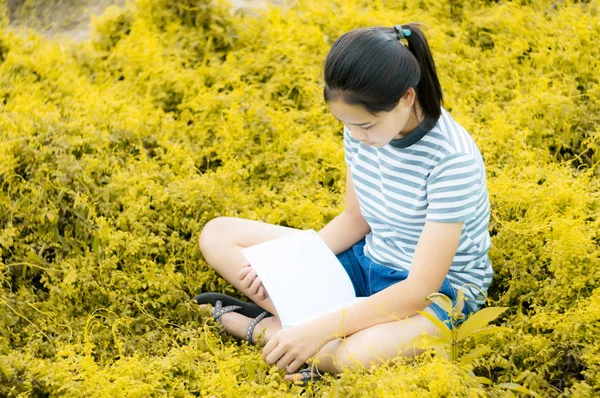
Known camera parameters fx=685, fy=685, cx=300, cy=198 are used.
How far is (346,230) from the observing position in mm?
2754

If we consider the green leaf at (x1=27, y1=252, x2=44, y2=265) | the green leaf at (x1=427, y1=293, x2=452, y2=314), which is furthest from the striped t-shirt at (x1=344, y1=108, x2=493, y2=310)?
the green leaf at (x1=27, y1=252, x2=44, y2=265)

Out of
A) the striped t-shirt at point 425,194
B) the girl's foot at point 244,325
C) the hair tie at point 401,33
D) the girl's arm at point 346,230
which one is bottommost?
the girl's foot at point 244,325

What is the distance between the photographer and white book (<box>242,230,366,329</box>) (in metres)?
2.48

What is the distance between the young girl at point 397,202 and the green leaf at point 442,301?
0.07m

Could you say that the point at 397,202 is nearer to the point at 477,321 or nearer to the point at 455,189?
the point at 455,189

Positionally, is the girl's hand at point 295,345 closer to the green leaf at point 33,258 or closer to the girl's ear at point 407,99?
the girl's ear at point 407,99

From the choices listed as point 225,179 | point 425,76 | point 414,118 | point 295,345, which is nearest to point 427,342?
point 295,345

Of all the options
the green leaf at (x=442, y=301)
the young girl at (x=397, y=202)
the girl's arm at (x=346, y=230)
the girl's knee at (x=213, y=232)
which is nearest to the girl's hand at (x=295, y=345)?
the young girl at (x=397, y=202)

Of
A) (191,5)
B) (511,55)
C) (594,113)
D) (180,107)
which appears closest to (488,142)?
(594,113)

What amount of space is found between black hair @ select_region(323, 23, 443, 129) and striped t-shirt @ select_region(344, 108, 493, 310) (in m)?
0.20

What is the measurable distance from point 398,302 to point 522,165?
1.28 m

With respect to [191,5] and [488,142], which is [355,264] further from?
[191,5]

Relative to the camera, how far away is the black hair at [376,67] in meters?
2.06

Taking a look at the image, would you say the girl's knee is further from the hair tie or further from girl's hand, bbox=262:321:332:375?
the hair tie
